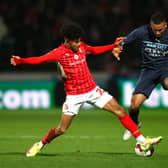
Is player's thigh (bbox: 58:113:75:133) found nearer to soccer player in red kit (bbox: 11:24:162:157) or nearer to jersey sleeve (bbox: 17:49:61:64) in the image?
soccer player in red kit (bbox: 11:24:162:157)

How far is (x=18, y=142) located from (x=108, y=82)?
7.31m

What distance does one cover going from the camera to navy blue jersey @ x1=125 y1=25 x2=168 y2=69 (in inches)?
378

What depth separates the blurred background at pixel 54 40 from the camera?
17312mm

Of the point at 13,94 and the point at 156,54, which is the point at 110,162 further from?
the point at 13,94

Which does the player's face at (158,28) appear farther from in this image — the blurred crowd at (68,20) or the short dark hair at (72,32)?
the blurred crowd at (68,20)

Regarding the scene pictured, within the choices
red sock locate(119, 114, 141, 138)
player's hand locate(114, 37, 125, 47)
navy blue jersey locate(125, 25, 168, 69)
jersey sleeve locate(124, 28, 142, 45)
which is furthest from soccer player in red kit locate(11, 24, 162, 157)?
navy blue jersey locate(125, 25, 168, 69)

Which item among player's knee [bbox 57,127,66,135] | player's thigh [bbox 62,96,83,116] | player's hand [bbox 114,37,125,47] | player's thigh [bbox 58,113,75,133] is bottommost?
player's knee [bbox 57,127,66,135]

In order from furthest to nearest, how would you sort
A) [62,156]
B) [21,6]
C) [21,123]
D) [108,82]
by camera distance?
[21,6], [108,82], [21,123], [62,156]

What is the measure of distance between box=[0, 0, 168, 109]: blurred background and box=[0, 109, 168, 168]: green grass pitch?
737mm

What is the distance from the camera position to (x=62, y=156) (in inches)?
327

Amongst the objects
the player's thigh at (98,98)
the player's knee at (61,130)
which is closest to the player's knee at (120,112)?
the player's thigh at (98,98)

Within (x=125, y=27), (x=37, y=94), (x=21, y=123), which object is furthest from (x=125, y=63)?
(x=21, y=123)

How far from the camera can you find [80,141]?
33.6 ft

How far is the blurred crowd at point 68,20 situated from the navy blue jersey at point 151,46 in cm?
776
